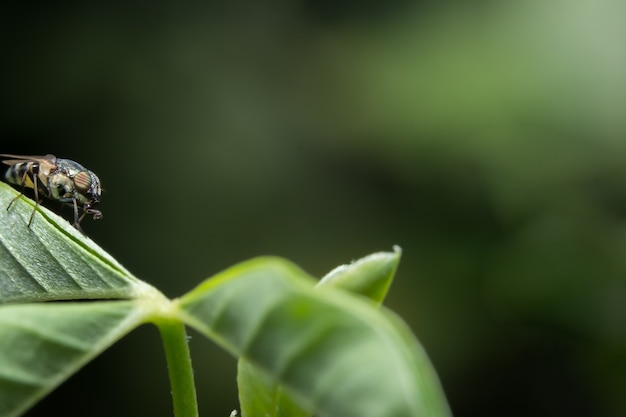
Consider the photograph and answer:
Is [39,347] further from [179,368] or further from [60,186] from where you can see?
[60,186]

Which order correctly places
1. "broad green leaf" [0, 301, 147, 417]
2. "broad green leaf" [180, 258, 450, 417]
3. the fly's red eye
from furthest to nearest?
the fly's red eye < "broad green leaf" [0, 301, 147, 417] < "broad green leaf" [180, 258, 450, 417]

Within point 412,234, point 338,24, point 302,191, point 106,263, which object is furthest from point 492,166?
point 106,263

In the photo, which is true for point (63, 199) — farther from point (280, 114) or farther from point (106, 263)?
point (280, 114)

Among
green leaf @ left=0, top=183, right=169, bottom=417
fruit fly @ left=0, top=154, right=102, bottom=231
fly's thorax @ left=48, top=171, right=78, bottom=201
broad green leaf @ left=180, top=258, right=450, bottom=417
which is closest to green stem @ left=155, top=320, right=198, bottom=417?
green leaf @ left=0, top=183, right=169, bottom=417

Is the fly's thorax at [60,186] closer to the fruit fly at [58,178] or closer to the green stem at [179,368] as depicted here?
the fruit fly at [58,178]

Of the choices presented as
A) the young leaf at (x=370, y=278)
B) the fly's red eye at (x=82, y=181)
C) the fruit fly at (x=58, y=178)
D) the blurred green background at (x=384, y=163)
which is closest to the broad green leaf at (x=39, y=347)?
the young leaf at (x=370, y=278)

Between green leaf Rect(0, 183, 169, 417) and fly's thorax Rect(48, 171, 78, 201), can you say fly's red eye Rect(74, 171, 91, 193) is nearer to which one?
fly's thorax Rect(48, 171, 78, 201)

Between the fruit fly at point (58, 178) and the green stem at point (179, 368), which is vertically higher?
the fruit fly at point (58, 178)
